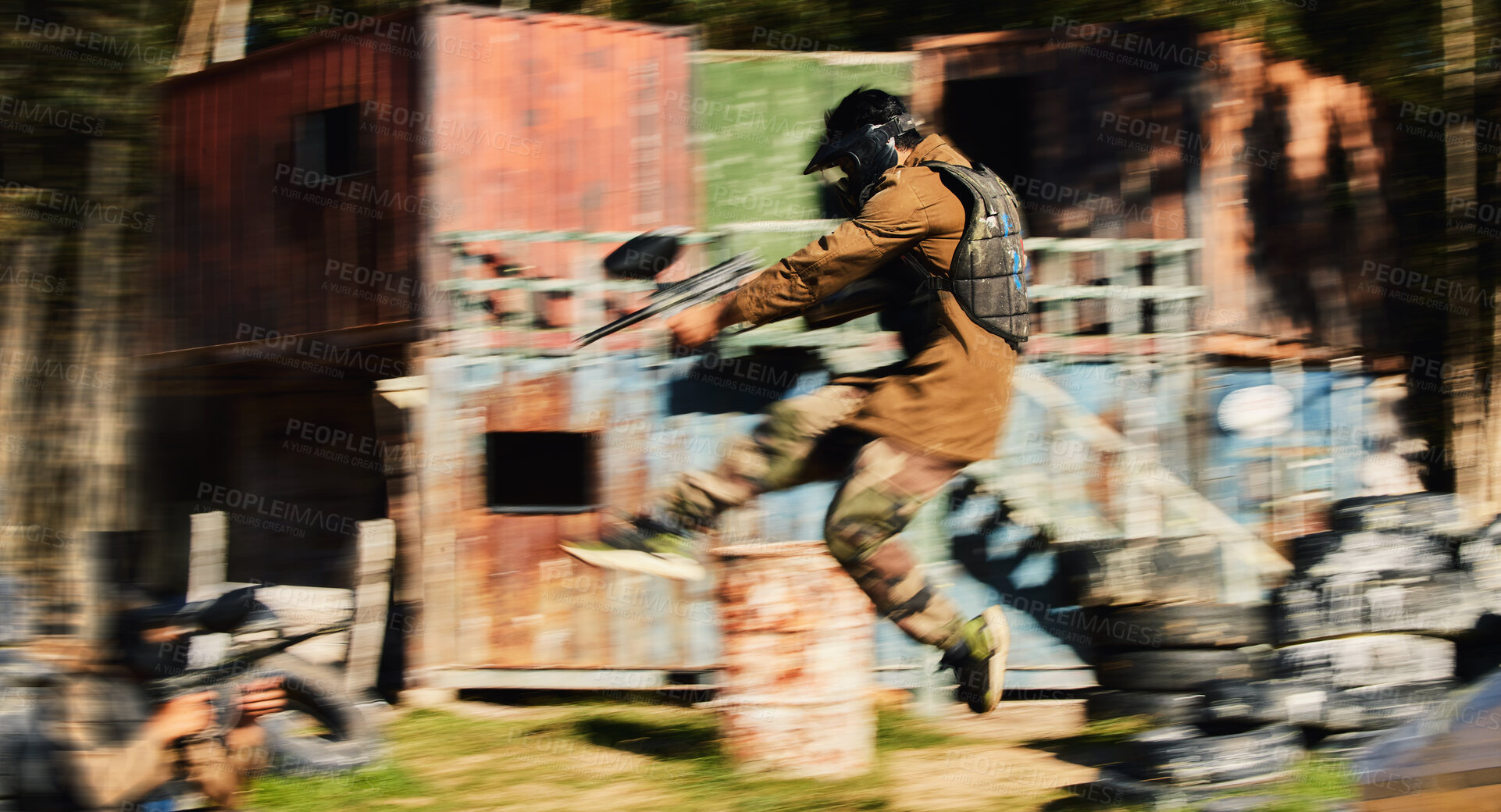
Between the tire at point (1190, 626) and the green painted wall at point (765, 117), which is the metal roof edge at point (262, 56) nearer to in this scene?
the green painted wall at point (765, 117)

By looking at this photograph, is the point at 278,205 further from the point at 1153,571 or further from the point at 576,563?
the point at 1153,571

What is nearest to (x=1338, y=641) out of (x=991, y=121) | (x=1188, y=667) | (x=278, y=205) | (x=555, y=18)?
(x=1188, y=667)

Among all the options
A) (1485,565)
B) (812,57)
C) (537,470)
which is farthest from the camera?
(812,57)

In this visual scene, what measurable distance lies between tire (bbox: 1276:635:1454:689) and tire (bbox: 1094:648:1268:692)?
0.18 m

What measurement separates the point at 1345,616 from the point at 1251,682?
74cm

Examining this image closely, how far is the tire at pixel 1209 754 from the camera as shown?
445cm

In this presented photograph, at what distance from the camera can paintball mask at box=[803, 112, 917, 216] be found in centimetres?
465

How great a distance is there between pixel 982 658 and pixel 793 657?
2.73 ft

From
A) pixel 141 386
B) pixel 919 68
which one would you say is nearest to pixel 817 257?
pixel 919 68

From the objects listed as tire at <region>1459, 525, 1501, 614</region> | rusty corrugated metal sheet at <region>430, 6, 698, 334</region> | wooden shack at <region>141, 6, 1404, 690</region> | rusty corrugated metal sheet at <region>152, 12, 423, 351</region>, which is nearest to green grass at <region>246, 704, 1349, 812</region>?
wooden shack at <region>141, 6, 1404, 690</region>

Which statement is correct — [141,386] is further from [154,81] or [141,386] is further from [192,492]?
[154,81]

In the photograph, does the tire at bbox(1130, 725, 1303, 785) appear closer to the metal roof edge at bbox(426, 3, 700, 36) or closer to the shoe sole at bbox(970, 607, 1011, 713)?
the shoe sole at bbox(970, 607, 1011, 713)

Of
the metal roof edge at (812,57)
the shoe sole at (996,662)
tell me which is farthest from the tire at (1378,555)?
the metal roof edge at (812,57)

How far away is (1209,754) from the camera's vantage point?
448 cm
